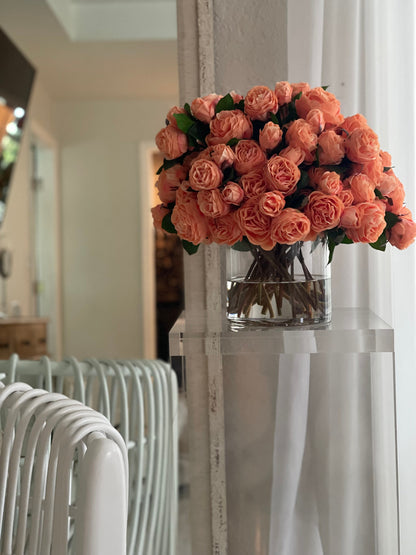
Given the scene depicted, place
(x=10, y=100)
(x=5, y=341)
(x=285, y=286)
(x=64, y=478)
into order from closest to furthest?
(x=64, y=478) → (x=285, y=286) → (x=10, y=100) → (x=5, y=341)

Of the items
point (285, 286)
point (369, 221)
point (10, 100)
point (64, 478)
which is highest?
point (10, 100)

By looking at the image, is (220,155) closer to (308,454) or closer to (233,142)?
(233,142)

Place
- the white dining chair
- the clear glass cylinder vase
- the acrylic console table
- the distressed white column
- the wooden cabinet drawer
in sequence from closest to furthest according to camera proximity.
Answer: the white dining chair, the clear glass cylinder vase, the acrylic console table, the distressed white column, the wooden cabinet drawer

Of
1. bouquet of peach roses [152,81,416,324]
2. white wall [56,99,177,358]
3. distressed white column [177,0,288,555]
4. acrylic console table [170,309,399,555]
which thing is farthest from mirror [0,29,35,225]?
bouquet of peach roses [152,81,416,324]

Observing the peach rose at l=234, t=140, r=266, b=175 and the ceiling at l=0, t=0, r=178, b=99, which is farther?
the ceiling at l=0, t=0, r=178, b=99

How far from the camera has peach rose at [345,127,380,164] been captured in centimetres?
106

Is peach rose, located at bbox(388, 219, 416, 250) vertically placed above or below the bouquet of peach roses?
below

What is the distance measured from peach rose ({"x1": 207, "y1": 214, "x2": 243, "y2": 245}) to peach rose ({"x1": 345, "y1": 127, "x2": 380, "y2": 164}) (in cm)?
22

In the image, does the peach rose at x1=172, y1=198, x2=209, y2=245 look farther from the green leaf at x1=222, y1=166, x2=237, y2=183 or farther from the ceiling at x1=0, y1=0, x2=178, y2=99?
the ceiling at x1=0, y1=0, x2=178, y2=99

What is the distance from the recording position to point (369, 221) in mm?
1063

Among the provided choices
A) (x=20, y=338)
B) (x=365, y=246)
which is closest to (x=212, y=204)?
(x=365, y=246)

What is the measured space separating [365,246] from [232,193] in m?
0.45

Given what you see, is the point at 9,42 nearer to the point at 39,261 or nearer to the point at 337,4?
the point at 39,261

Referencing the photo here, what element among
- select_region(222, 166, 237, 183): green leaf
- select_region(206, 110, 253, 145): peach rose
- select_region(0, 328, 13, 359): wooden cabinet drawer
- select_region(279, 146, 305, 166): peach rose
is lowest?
select_region(0, 328, 13, 359): wooden cabinet drawer
